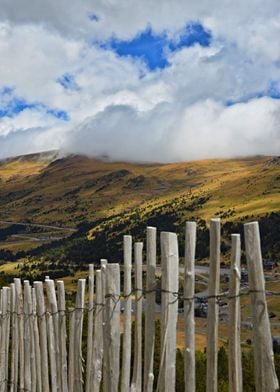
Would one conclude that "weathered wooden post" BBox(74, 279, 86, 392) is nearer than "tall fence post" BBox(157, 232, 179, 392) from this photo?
No

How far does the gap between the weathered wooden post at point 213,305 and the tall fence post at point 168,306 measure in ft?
1.77

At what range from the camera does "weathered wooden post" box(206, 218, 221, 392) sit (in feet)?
15.8

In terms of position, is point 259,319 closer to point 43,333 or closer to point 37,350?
point 43,333

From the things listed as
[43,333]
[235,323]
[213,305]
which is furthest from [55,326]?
[235,323]

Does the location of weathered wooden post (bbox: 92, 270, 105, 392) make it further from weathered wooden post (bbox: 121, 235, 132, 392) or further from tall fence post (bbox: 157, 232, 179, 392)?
tall fence post (bbox: 157, 232, 179, 392)

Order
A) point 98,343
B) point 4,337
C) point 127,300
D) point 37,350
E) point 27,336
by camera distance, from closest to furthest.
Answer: point 127,300 → point 98,343 → point 37,350 → point 27,336 → point 4,337

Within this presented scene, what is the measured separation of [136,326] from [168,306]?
3.02 feet

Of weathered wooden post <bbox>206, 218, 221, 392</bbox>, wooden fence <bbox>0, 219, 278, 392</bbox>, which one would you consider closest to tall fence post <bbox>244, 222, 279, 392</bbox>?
wooden fence <bbox>0, 219, 278, 392</bbox>

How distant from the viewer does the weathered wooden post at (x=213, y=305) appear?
15.8ft

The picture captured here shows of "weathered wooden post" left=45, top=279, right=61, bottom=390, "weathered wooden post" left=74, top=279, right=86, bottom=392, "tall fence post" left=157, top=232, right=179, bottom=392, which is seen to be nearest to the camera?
"tall fence post" left=157, top=232, right=179, bottom=392

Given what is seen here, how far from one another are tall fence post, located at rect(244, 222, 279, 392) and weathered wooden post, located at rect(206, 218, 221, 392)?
1.30 ft

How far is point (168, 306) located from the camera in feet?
17.7

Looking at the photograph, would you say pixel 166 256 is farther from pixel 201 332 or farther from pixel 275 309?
pixel 275 309

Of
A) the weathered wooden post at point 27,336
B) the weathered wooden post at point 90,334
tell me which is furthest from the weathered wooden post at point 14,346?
the weathered wooden post at point 90,334
